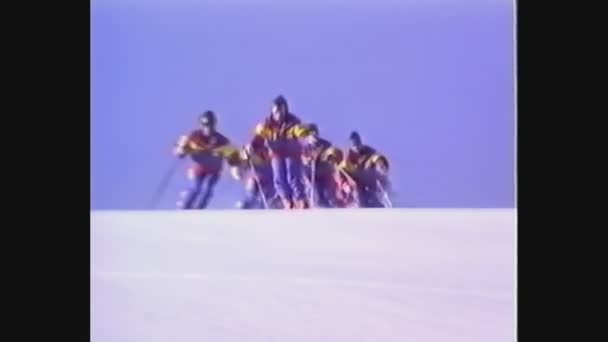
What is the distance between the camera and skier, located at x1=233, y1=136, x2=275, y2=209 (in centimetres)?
102

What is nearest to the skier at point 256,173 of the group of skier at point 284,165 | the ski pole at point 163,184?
the group of skier at point 284,165

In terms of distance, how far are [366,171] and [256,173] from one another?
19cm

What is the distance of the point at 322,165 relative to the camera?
3.38 feet

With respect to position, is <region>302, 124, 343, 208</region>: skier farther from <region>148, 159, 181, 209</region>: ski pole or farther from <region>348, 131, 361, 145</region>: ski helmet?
<region>148, 159, 181, 209</region>: ski pole

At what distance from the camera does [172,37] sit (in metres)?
1.02

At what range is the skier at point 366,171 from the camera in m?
1.02

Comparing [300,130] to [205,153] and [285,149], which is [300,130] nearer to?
[285,149]

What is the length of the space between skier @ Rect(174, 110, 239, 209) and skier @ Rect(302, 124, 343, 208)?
0.43 feet

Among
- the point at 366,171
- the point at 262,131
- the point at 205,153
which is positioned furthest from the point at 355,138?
the point at 205,153

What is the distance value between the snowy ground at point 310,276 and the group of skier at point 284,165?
3 cm

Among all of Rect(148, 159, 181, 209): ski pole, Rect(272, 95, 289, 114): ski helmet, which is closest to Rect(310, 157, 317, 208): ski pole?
Rect(272, 95, 289, 114): ski helmet
